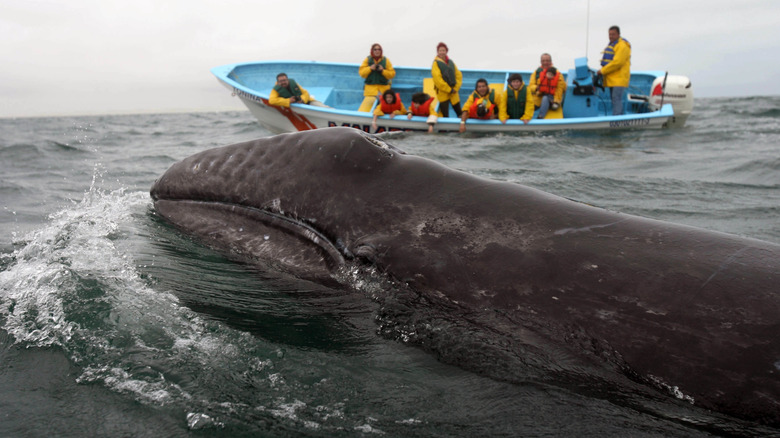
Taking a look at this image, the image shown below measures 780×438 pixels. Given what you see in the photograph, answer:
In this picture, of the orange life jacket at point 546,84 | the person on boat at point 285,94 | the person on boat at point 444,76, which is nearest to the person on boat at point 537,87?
the orange life jacket at point 546,84

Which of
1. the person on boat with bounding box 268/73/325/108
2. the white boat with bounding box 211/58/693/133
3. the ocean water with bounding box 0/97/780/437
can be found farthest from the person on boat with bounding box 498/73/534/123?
the ocean water with bounding box 0/97/780/437

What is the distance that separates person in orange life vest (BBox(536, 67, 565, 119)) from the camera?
63.8 feet

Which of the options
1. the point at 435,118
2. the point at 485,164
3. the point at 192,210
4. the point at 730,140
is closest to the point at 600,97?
the point at 730,140

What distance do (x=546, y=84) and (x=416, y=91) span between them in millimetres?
5118

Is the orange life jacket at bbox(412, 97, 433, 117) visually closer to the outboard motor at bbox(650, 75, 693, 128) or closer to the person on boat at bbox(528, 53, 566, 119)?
the person on boat at bbox(528, 53, 566, 119)

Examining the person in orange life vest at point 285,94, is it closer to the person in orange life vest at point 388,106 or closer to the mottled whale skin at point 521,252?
the person in orange life vest at point 388,106

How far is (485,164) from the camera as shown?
40.8 feet

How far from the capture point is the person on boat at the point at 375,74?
2008 centimetres

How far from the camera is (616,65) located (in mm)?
19328

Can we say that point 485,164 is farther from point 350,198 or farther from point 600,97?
point 600,97

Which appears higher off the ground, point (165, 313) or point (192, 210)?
point (192, 210)

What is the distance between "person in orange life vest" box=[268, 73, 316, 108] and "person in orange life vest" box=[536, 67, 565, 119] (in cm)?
741

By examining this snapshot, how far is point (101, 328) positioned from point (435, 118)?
49.6 feet

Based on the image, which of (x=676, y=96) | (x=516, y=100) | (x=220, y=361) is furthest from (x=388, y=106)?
(x=220, y=361)
